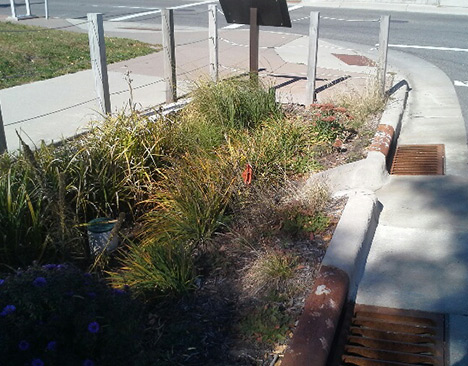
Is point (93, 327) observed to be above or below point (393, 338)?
above

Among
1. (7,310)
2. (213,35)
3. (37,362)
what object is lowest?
(37,362)

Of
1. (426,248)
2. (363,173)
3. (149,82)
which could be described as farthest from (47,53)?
(426,248)

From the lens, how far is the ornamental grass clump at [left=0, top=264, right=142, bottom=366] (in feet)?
8.07

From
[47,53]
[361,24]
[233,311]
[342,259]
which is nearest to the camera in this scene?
[233,311]

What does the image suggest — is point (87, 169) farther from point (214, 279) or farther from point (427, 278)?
point (427, 278)

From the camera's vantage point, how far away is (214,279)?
4.16 m

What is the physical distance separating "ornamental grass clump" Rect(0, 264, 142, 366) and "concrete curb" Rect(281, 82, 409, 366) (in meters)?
0.94

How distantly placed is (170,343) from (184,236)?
1251mm

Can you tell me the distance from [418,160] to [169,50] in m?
3.82

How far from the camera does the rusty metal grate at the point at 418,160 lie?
6148 mm

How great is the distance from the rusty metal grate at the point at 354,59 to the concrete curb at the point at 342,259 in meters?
5.90

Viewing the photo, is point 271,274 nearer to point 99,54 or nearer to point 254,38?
point 99,54

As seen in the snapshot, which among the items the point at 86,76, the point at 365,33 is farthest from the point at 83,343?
the point at 365,33

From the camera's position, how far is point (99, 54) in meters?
6.82
